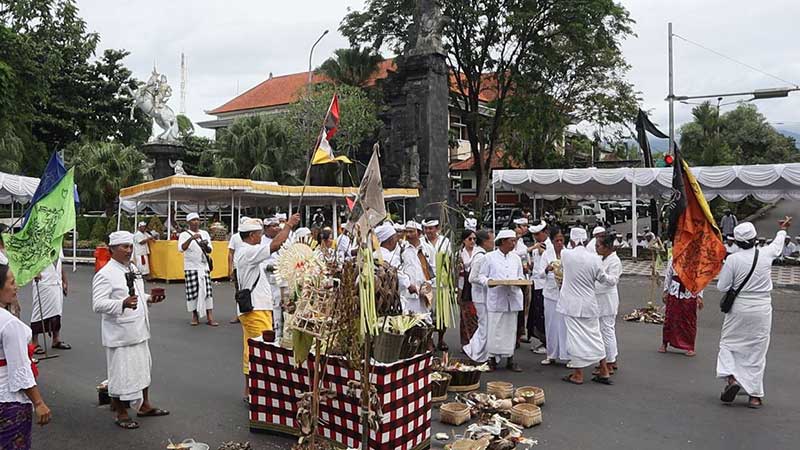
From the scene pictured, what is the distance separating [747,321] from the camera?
6.31 m

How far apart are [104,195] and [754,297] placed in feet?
95.1

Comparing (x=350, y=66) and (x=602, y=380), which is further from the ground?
(x=350, y=66)

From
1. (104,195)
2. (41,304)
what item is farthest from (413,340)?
(104,195)

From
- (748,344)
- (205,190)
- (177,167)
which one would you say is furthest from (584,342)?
(177,167)

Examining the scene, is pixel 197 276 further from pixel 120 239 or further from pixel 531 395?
pixel 531 395

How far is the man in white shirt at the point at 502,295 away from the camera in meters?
7.40

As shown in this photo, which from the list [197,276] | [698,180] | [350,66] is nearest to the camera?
[197,276]

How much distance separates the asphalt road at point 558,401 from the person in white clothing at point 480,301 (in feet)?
1.19

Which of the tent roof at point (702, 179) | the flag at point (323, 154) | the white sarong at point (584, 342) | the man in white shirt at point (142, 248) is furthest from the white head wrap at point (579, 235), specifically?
the tent roof at point (702, 179)

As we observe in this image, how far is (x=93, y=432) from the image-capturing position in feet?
18.2

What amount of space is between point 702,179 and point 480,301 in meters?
15.3

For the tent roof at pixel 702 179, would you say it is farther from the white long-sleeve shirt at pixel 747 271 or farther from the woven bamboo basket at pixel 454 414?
the woven bamboo basket at pixel 454 414

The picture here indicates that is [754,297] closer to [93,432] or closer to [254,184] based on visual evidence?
[93,432]

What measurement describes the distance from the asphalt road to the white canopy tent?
10924mm
